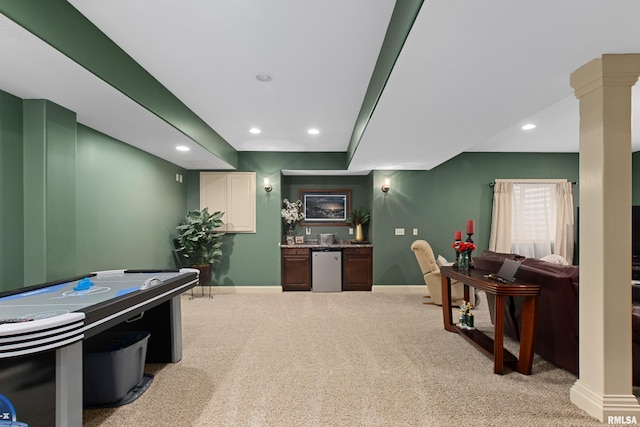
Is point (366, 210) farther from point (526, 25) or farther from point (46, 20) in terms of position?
point (46, 20)

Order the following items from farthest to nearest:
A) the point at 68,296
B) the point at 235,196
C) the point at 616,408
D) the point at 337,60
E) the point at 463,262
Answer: the point at 235,196 → the point at 463,262 → the point at 337,60 → the point at 68,296 → the point at 616,408

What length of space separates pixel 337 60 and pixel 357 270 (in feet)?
13.5

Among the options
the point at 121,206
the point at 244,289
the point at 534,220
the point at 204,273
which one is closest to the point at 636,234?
the point at 534,220

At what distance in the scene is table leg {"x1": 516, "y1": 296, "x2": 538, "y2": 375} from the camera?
254 cm

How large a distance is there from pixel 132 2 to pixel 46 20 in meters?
0.47

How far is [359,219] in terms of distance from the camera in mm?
6332

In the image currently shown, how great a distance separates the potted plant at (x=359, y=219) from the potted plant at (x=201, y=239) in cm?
253

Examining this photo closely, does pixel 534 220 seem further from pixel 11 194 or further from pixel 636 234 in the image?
pixel 11 194

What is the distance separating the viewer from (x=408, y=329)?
382cm

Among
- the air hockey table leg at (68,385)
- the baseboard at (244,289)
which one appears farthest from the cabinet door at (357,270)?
the air hockey table leg at (68,385)

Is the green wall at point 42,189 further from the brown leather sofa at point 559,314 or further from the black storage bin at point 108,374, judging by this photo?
the brown leather sofa at point 559,314

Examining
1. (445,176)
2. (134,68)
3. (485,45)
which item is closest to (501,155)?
(445,176)

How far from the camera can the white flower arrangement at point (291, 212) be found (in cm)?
630

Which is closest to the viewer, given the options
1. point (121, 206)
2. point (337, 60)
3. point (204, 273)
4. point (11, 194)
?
point (11, 194)
